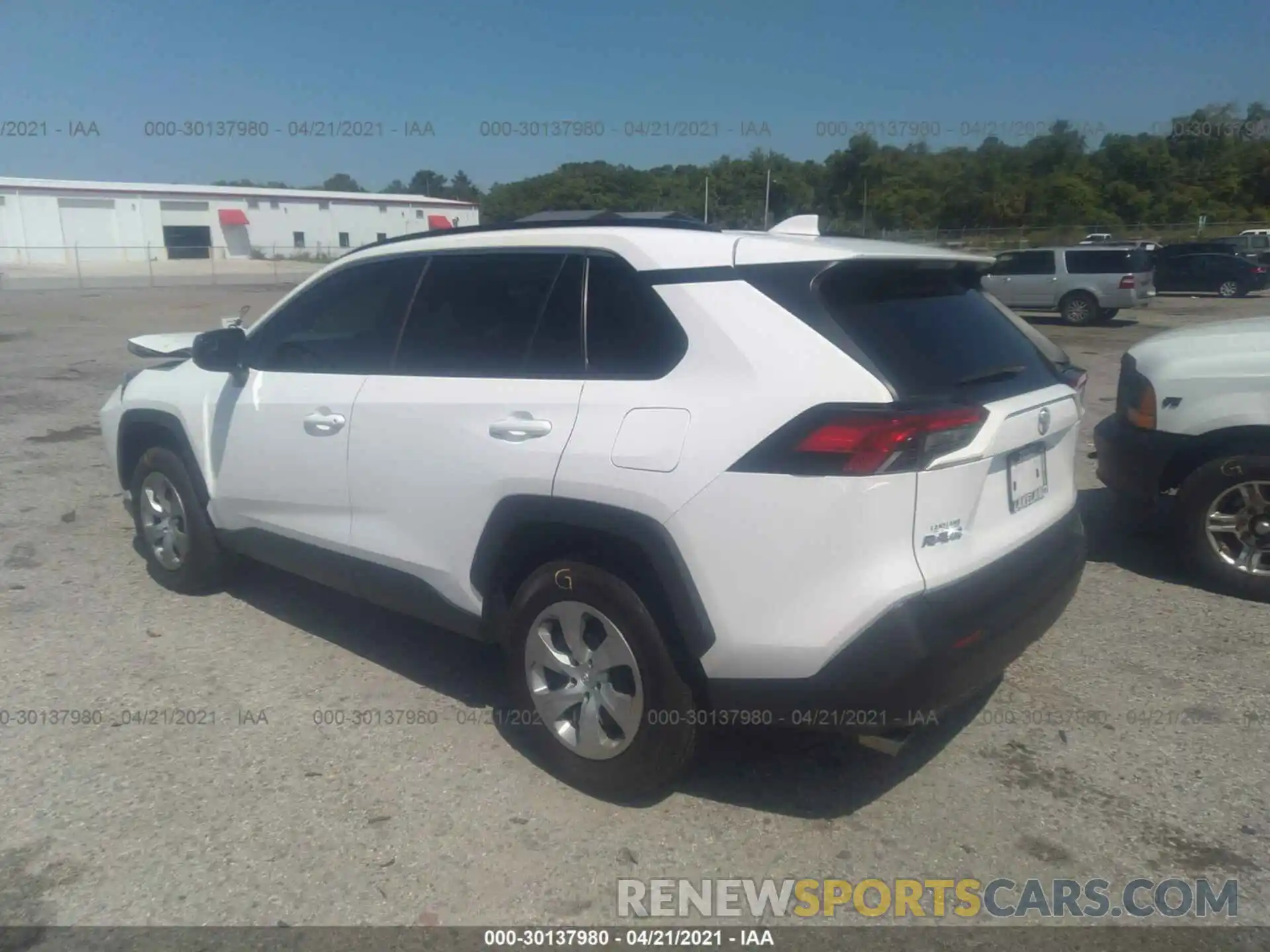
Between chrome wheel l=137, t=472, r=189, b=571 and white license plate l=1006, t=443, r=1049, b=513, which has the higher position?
white license plate l=1006, t=443, r=1049, b=513

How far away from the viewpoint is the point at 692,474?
2916 mm

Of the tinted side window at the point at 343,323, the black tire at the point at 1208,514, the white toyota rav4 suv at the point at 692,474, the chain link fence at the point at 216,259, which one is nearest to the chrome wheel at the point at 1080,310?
the chain link fence at the point at 216,259

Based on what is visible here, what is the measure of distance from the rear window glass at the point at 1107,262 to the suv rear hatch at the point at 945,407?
20746 millimetres

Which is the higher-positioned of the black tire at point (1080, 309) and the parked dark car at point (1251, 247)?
the parked dark car at point (1251, 247)

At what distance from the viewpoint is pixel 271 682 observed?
430 centimetres

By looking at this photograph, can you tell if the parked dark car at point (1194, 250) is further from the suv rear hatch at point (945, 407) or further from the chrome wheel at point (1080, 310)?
the suv rear hatch at point (945, 407)

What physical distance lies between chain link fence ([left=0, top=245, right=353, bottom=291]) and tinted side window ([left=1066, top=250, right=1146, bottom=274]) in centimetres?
Answer: 2221

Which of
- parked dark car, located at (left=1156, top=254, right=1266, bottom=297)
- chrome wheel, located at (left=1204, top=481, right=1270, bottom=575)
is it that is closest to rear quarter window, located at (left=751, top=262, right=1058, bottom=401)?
chrome wheel, located at (left=1204, top=481, right=1270, bottom=575)

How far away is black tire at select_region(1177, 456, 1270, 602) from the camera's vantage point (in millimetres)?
4953

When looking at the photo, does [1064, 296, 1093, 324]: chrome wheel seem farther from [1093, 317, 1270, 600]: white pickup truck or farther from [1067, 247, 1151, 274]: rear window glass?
[1093, 317, 1270, 600]: white pickup truck

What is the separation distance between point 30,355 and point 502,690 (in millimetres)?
14878

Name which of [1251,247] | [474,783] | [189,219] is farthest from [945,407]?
[189,219]

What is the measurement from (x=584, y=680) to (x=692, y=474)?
89 cm

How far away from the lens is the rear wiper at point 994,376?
308 cm
